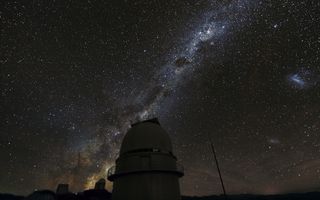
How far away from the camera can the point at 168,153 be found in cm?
1513

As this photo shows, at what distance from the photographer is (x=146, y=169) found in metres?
13.4

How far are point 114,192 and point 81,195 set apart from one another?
19.9m

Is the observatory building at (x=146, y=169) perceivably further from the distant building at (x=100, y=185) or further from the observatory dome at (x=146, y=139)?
the distant building at (x=100, y=185)

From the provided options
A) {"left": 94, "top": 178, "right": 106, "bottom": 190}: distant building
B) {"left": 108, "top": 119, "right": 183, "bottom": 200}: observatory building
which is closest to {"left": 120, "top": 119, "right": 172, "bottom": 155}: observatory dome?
{"left": 108, "top": 119, "right": 183, "bottom": 200}: observatory building

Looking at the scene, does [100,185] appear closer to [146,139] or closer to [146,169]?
[146,139]

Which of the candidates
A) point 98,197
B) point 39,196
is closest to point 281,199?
point 98,197

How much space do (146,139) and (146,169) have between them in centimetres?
232

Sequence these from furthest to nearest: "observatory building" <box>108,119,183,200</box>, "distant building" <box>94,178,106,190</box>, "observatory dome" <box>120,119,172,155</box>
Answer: "distant building" <box>94,178,106,190</box> → "observatory dome" <box>120,119,172,155</box> → "observatory building" <box>108,119,183,200</box>

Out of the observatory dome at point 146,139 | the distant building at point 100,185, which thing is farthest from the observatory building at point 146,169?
the distant building at point 100,185

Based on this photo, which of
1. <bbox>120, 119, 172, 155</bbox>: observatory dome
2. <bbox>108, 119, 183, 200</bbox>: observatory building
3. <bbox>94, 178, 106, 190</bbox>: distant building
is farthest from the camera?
<bbox>94, 178, 106, 190</bbox>: distant building

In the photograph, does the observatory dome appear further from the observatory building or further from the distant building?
the distant building

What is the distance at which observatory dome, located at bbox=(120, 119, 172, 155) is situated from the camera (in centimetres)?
1484

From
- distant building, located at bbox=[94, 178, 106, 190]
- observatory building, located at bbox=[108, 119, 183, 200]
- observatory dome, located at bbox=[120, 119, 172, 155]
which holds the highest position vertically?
distant building, located at bbox=[94, 178, 106, 190]

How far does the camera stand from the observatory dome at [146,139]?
14.8m
